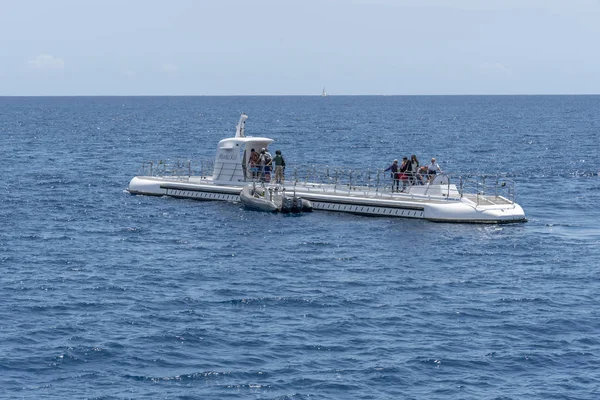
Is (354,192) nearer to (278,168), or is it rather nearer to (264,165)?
(278,168)

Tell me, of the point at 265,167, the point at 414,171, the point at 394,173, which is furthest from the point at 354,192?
the point at 265,167

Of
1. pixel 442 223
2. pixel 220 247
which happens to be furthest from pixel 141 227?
pixel 442 223

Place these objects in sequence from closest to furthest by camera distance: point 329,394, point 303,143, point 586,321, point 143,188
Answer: point 329,394 < point 586,321 < point 143,188 < point 303,143

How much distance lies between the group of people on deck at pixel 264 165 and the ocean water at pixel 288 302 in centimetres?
339

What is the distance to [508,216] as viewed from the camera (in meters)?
45.3

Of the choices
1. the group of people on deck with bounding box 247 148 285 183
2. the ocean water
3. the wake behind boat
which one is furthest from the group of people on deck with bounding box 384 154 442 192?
the group of people on deck with bounding box 247 148 285 183

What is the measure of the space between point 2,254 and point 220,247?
9.05 metres

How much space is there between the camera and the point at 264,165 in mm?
51781

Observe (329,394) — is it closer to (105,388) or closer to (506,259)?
(105,388)

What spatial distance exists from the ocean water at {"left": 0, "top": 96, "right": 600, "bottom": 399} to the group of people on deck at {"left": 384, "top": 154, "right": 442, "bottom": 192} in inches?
119

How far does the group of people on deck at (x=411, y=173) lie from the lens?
47562mm

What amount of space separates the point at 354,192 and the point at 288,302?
18541mm

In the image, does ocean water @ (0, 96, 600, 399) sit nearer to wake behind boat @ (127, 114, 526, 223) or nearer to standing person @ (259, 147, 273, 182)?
wake behind boat @ (127, 114, 526, 223)

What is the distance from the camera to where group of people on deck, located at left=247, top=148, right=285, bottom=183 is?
171ft
